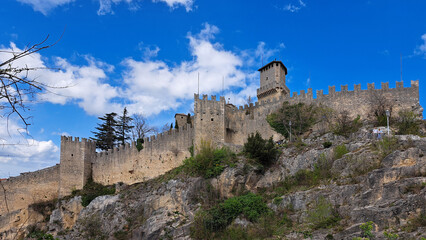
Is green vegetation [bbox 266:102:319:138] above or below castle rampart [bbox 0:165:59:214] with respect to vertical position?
above

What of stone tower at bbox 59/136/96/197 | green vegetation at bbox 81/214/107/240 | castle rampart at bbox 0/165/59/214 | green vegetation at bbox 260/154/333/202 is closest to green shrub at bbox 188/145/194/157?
green vegetation at bbox 260/154/333/202

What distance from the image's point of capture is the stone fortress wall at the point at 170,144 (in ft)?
110

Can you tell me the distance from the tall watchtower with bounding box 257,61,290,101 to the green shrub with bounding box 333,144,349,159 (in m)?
17.8

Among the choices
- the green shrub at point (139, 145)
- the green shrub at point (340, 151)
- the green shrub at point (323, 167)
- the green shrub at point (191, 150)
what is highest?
the green shrub at point (139, 145)

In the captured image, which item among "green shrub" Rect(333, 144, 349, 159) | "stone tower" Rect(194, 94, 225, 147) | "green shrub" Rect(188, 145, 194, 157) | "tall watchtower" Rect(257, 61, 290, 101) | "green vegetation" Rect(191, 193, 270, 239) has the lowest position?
"green vegetation" Rect(191, 193, 270, 239)

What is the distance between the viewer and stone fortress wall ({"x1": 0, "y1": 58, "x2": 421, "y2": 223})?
33.5 metres

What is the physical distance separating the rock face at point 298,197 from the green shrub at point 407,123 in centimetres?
295

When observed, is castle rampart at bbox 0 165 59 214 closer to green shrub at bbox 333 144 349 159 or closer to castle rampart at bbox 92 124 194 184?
castle rampart at bbox 92 124 194 184

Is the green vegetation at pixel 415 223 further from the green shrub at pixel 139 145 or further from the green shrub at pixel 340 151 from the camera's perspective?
the green shrub at pixel 139 145

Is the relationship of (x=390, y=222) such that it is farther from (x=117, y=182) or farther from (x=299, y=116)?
(x=117, y=182)

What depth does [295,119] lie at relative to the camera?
34562 mm

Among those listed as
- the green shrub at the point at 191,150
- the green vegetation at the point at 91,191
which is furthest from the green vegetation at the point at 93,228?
the green shrub at the point at 191,150

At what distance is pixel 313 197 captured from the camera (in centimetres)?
2281

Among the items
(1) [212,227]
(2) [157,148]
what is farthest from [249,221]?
(2) [157,148]
